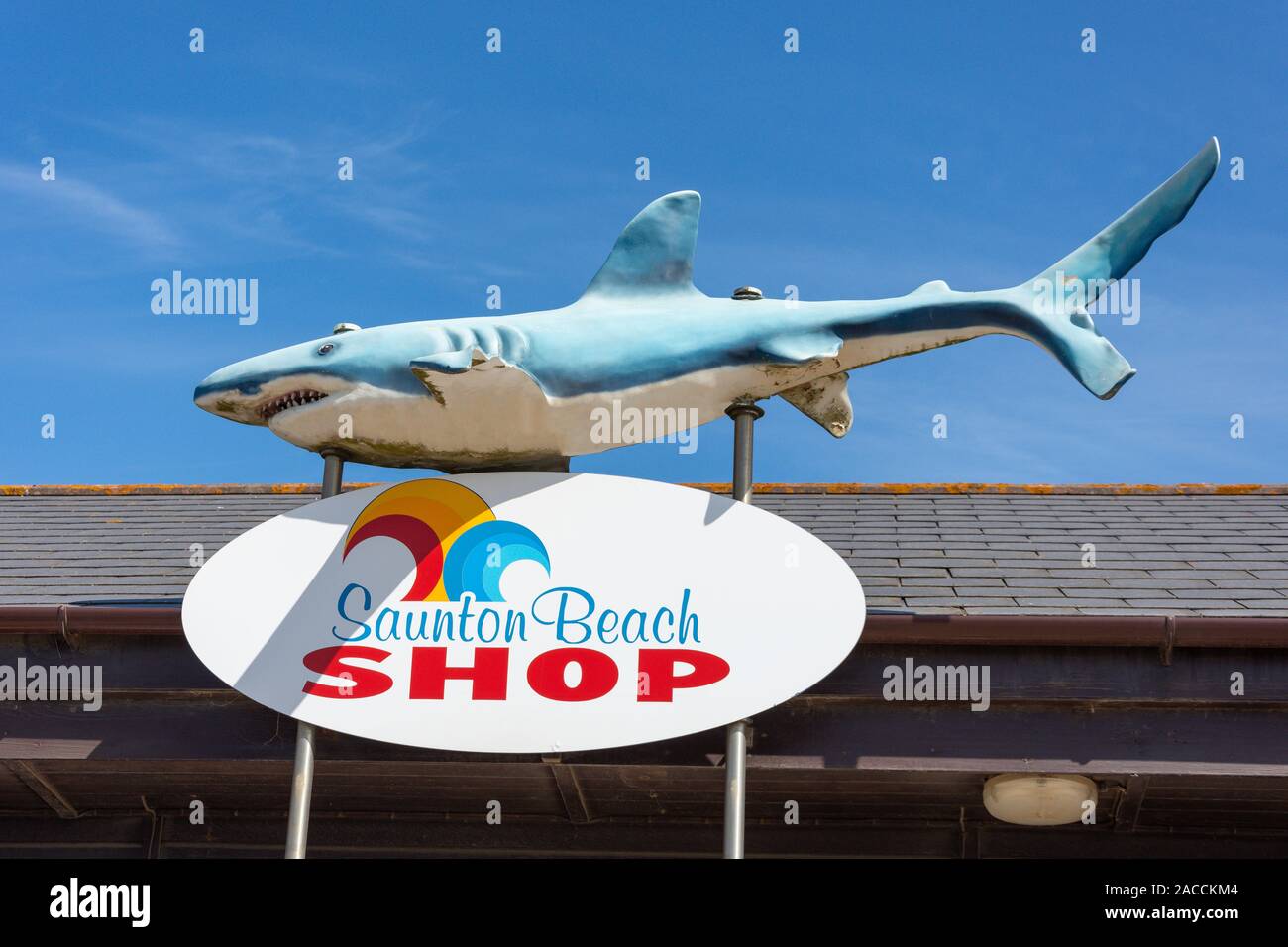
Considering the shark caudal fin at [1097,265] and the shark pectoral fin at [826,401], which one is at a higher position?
the shark caudal fin at [1097,265]

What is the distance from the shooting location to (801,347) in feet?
21.9

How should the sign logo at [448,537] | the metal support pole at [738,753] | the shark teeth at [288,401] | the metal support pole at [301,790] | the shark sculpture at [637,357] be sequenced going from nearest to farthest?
the metal support pole at [738,753], the metal support pole at [301,790], the sign logo at [448,537], the shark sculpture at [637,357], the shark teeth at [288,401]

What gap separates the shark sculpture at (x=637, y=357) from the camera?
660 cm

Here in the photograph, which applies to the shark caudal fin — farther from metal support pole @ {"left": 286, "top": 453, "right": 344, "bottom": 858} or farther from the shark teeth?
metal support pole @ {"left": 286, "top": 453, "right": 344, "bottom": 858}

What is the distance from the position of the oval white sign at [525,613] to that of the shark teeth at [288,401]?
0.53m

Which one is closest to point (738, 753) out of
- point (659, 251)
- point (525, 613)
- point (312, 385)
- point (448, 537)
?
point (525, 613)

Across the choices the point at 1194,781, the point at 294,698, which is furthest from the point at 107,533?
the point at 1194,781

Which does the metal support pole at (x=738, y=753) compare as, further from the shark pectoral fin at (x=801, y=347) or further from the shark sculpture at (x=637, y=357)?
the shark pectoral fin at (x=801, y=347)

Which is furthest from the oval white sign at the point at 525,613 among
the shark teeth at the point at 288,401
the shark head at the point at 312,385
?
the shark teeth at the point at 288,401

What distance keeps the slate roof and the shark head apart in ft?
3.82

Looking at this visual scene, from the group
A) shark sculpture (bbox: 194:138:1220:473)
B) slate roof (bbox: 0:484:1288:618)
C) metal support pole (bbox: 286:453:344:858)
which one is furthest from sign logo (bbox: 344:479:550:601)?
slate roof (bbox: 0:484:1288:618)

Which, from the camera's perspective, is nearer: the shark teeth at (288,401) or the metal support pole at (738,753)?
the metal support pole at (738,753)
